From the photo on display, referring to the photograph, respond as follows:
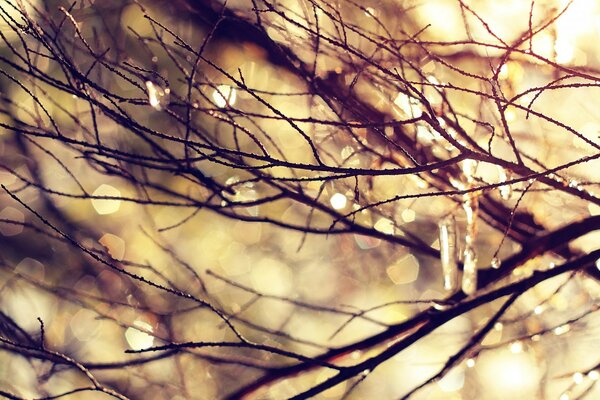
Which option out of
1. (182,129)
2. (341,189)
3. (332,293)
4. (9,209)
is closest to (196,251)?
(332,293)

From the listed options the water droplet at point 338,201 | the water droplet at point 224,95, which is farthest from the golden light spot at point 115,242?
the water droplet at point 224,95

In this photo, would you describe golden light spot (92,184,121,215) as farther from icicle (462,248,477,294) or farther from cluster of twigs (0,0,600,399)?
icicle (462,248,477,294)

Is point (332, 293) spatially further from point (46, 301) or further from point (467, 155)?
point (467, 155)

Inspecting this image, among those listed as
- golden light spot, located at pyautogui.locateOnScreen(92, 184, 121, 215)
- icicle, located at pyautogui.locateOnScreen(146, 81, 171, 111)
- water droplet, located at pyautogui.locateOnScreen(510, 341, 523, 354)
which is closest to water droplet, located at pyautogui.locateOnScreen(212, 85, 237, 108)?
icicle, located at pyautogui.locateOnScreen(146, 81, 171, 111)

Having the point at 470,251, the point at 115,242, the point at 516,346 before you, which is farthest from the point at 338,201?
the point at 115,242

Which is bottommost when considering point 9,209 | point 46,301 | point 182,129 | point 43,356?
point 43,356

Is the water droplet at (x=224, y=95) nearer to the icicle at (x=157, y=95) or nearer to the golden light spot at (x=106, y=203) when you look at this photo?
the icicle at (x=157, y=95)

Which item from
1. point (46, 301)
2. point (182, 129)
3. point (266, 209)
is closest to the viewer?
point (182, 129)
